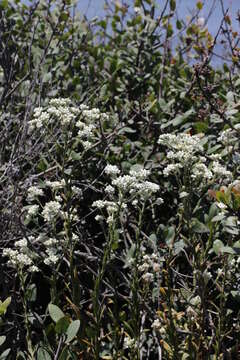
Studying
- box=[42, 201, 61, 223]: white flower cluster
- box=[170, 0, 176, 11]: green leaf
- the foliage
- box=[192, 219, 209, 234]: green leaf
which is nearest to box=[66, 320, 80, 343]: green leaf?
the foliage

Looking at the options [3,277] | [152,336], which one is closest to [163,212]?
[152,336]

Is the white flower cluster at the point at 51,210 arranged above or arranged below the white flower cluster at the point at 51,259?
above

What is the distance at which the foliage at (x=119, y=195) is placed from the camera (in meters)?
1.38

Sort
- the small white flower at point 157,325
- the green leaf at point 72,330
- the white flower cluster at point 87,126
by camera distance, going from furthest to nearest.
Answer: the white flower cluster at point 87,126 → the small white flower at point 157,325 → the green leaf at point 72,330

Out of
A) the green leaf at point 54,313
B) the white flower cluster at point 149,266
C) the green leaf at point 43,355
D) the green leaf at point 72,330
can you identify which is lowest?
the green leaf at point 43,355

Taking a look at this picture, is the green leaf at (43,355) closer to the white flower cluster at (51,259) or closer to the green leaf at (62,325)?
the green leaf at (62,325)

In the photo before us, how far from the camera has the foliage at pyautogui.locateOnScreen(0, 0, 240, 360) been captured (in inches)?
54.5

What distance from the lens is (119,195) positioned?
1361 millimetres

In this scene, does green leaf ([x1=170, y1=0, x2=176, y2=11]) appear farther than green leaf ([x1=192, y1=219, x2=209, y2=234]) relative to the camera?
Yes

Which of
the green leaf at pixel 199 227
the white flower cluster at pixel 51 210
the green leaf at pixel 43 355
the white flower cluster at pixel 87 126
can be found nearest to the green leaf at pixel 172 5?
the white flower cluster at pixel 87 126

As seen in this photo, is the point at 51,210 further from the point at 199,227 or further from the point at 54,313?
the point at 199,227

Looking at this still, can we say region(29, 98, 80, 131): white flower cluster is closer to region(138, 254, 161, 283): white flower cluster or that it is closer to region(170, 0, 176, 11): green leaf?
region(138, 254, 161, 283): white flower cluster

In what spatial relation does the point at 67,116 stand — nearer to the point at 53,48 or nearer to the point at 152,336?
the point at 152,336

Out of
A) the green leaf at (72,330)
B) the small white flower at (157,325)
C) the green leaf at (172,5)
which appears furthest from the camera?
the green leaf at (172,5)
